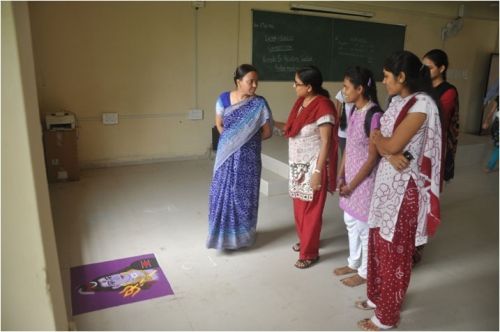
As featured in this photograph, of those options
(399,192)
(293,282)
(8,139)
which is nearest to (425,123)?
(399,192)

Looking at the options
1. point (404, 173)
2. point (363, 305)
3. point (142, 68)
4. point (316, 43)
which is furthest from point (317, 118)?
point (316, 43)

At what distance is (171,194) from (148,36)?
1.86 m

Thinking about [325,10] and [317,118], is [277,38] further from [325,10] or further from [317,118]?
[317,118]

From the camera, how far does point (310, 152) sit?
2.19m

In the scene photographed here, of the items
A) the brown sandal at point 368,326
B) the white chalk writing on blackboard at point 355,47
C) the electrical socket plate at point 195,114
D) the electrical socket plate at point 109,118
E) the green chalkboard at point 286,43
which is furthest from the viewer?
the white chalk writing on blackboard at point 355,47

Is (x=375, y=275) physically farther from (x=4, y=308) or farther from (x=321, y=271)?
(x=4, y=308)

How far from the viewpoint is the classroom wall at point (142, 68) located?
402cm

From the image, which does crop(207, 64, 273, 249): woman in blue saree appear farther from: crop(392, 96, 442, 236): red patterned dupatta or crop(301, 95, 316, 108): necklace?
crop(392, 96, 442, 236): red patterned dupatta

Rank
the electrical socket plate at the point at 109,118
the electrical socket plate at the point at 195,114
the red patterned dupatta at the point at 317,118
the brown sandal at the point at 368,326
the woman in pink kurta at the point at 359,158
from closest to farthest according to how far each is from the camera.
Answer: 1. the brown sandal at the point at 368,326
2. the woman in pink kurta at the point at 359,158
3. the red patterned dupatta at the point at 317,118
4. the electrical socket plate at the point at 109,118
5. the electrical socket plate at the point at 195,114

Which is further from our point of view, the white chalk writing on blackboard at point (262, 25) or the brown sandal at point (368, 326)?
the white chalk writing on blackboard at point (262, 25)

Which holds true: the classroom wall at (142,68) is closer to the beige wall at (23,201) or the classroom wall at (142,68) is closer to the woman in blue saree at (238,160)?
the woman in blue saree at (238,160)

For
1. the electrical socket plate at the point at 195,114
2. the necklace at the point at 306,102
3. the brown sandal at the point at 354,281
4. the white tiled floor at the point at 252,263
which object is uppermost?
the necklace at the point at 306,102

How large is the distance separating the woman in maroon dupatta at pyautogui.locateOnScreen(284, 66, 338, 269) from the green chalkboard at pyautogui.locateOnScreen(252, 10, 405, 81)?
295 centimetres

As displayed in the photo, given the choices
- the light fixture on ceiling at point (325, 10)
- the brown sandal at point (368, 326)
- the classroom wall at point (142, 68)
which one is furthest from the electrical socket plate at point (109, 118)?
the brown sandal at point (368, 326)
